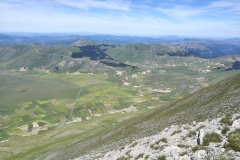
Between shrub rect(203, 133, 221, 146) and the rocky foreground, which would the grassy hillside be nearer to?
the rocky foreground

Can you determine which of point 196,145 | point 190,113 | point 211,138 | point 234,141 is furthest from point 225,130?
point 190,113

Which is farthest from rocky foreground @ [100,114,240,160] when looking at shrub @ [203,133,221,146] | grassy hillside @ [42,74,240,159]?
grassy hillside @ [42,74,240,159]

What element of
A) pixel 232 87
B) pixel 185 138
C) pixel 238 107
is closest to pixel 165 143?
pixel 185 138

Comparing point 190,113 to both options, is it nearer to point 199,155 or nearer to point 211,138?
point 211,138

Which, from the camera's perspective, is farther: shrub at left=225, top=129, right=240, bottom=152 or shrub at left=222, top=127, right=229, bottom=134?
shrub at left=222, top=127, right=229, bottom=134

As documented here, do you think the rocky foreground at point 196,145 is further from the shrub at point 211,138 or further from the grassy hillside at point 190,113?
the grassy hillside at point 190,113

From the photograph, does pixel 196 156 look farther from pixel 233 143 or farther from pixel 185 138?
pixel 185 138

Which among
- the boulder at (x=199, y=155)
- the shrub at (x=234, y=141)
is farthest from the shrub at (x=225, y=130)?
the boulder at (x=199, y=155)

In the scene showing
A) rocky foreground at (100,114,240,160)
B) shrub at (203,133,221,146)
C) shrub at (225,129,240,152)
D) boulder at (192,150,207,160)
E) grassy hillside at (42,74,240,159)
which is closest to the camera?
boulder at (192,150,207,160)
